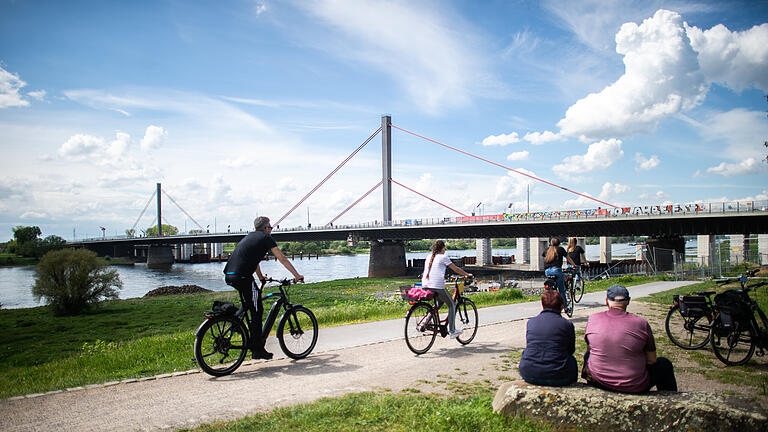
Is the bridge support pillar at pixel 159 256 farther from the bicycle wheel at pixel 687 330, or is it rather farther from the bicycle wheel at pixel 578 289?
the bicycle wheel at pixel 687 330

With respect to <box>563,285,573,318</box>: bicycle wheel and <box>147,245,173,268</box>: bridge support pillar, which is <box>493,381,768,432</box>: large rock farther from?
<box>147,245,173,268</box>: bridge support pillar

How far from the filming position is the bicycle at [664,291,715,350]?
21.5 feet

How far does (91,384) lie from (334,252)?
493 feet

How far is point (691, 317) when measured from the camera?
6656 millimetres

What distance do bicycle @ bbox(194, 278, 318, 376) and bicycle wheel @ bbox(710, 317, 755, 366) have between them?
5.36 meters

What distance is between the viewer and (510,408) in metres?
3.84

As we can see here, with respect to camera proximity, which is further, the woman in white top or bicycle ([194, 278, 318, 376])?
the woman in white top

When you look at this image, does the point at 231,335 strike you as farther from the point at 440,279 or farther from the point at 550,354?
the point at 550,354

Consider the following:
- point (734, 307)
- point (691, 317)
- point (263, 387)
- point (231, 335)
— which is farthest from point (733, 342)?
point (231, 335)

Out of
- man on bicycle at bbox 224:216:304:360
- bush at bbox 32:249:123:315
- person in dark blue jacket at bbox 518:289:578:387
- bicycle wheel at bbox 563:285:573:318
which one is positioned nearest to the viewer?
person in dark blue jacket at bbox 518:289:578:387

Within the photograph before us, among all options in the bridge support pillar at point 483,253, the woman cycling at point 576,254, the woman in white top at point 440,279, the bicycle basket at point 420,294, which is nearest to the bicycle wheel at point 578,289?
the woman cycling at point 576,254

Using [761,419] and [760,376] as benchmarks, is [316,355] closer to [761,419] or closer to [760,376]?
[761,419]

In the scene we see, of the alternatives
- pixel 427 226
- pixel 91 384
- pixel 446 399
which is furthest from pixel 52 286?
pixel 427 226

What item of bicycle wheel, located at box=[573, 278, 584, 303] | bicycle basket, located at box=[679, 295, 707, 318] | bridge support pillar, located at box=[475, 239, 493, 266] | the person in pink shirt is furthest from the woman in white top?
bridge support pillar, located at box=[475, 239, 493, 266]
